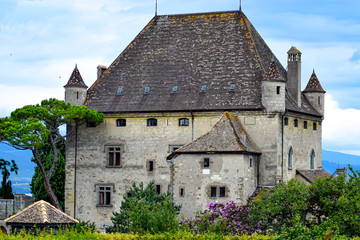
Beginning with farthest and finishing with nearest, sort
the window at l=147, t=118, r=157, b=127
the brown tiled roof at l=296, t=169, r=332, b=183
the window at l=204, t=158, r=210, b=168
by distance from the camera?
the window at l=147, t=118, r=157, b=127 → the brown tiled roof at l=296, t=169, r=332, b=183 → the window at l=204, t=158, r=210, b=168

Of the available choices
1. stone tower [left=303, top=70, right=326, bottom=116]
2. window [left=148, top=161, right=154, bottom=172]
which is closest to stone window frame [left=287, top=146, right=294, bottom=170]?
stone tower [left=303, top=70, right=326, bottom=116]

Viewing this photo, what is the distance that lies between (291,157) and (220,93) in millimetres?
7482

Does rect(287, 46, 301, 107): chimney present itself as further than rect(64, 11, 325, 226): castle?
Yes

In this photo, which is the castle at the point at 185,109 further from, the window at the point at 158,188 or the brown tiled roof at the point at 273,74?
the window at the point at 158,188

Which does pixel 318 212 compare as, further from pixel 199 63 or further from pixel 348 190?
pixel 199 63

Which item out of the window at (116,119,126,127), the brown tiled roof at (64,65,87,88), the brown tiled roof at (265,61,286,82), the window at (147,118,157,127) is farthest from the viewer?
the brown tiled roof at (64,65,87,88)

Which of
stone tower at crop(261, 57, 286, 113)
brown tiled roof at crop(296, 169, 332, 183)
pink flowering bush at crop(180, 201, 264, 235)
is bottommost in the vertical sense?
pink flowering bush at crop(180, 201, 264, 235)

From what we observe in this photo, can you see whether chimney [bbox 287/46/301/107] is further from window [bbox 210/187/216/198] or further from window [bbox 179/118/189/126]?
window [bbox 210/187/216/198]

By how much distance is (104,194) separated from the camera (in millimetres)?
65375

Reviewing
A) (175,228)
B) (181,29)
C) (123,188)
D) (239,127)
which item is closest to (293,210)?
(175,228)

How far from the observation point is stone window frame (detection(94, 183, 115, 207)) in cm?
6525

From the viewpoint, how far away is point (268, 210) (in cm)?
4869

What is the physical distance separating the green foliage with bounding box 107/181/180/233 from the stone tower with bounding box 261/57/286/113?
10397 millimetres

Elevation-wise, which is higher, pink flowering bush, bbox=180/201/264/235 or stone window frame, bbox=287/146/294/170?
stone window frame, bbox=287/146/294/170
